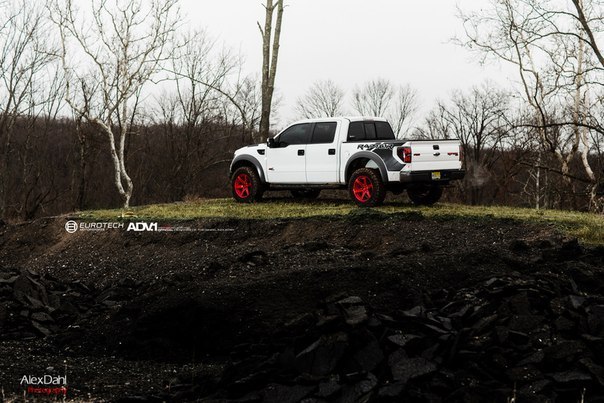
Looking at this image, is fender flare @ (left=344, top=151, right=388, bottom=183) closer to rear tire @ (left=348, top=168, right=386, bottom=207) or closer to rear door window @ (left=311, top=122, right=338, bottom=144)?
rear tire @ (left=348, top=168, right=386, bottom=207)

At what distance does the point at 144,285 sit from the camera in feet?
41.2

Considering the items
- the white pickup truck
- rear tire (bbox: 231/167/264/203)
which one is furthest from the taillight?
rear tire (bbox: 231/167/264/203)

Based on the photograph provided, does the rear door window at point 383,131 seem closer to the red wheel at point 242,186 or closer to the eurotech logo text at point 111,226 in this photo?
the red wheel at point 242,186

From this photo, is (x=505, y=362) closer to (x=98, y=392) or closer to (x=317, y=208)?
(x=98, y=392)

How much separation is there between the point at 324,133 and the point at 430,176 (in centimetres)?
290

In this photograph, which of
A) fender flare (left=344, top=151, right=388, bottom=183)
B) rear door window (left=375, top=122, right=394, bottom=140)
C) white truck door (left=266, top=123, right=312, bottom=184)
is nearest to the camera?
fender flare (left=344, top=151, right=388, bottom=183)

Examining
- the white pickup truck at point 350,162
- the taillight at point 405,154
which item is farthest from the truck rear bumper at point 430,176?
the taillight at point 405,154

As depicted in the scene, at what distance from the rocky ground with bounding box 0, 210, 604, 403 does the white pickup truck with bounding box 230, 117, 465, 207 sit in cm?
157

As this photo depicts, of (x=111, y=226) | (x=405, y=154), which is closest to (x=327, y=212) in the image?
(x=405, y=154)

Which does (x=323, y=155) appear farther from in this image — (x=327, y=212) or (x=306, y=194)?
(x=306, y=194)

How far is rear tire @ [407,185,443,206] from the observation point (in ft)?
59.2

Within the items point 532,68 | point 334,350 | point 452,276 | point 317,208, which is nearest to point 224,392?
point 334,350

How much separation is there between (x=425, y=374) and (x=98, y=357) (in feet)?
15.2

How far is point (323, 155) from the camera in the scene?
1759 cm
